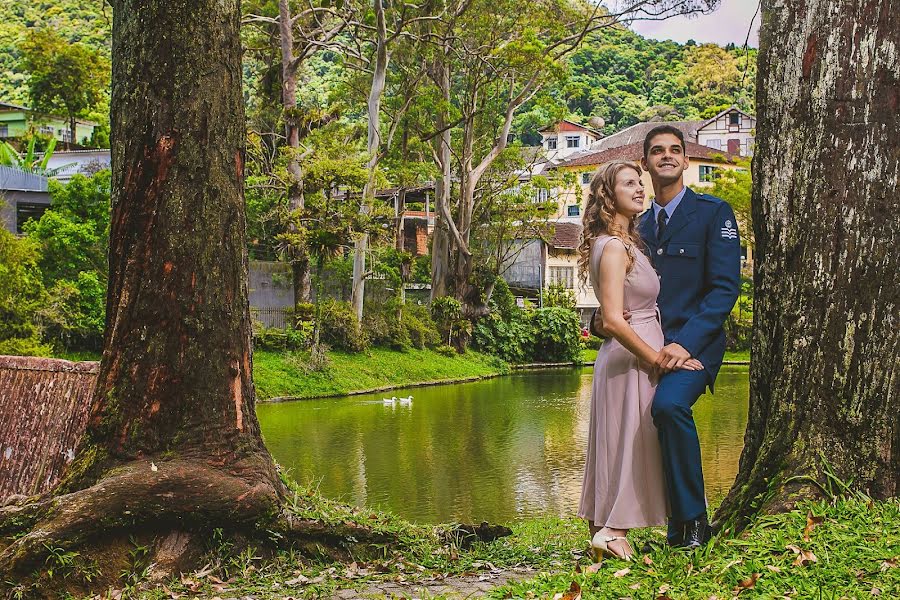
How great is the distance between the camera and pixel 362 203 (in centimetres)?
2405

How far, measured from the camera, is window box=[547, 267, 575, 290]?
1810 inches

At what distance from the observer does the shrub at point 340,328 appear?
83.3ft

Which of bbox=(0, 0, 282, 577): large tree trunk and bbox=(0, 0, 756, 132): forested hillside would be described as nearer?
bbox=(0, 0, 282, 577): large tree trunk

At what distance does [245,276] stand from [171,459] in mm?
1009

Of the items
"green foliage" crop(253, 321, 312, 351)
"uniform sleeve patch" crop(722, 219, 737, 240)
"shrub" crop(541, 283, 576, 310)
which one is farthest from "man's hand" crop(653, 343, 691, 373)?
"shrub" crop(541, 283, 576, 310)

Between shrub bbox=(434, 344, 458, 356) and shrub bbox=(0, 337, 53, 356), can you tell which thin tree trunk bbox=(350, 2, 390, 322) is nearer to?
shrub bbox=(434, 344, 458, 356)

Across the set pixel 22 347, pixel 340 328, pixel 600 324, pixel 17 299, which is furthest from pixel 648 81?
pixel 600 324

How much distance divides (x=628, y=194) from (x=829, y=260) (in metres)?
0.87

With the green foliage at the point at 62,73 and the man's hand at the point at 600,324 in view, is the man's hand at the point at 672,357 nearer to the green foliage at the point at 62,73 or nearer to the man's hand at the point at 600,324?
the man's hand at the point at 600,324

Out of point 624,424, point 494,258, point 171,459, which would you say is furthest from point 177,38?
point 494,258

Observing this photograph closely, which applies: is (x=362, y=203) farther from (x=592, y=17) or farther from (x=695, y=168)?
(x=695, y=168)

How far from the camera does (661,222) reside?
15.5ft

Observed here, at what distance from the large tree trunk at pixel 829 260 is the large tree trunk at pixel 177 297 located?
95.8 inches

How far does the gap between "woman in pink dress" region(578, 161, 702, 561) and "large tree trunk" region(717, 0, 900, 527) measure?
0.43m
